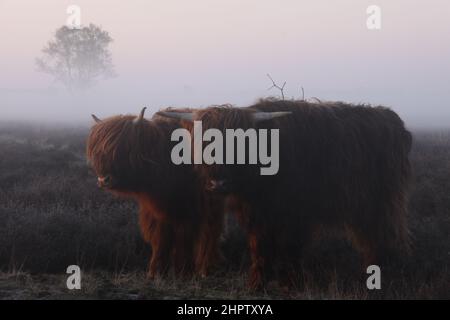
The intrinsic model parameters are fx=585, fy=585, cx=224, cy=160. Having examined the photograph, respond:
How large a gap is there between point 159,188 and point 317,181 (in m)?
1.66

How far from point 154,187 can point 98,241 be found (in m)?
1.74

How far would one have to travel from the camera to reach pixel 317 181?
592 centimetres

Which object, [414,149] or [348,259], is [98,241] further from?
[414,149]

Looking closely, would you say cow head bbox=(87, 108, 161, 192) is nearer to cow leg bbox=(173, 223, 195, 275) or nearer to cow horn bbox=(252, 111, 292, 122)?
cow leg bbox=(173, 223, 195, 275)

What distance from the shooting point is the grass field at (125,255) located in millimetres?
5551

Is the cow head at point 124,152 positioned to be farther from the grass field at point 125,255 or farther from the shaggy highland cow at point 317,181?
the grass field at point 125,255

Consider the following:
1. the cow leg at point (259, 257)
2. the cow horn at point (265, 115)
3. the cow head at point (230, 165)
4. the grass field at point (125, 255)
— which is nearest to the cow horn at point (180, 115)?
the cow head at point (230, 165)

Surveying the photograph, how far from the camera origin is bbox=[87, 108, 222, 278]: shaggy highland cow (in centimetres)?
608

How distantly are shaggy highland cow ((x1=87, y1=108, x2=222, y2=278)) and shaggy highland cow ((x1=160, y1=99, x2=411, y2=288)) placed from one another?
55 centimetres

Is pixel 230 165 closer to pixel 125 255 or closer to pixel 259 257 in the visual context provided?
pixel 259 257

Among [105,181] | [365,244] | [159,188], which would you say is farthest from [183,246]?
[365,244]

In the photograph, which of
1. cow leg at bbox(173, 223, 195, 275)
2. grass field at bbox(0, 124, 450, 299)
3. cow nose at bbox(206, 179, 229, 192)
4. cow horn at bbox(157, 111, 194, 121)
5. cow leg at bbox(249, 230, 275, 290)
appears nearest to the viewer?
cow nose at bbox(206, 179, 229, 192)

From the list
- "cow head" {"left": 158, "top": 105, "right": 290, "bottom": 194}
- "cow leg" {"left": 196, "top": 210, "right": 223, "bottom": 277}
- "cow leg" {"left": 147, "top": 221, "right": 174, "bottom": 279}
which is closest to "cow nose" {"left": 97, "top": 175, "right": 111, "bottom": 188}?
"cow leg" {"left": 147, "top": 221, "right": 174, "bottom": 279}

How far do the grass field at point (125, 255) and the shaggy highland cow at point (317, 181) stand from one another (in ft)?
1.41
